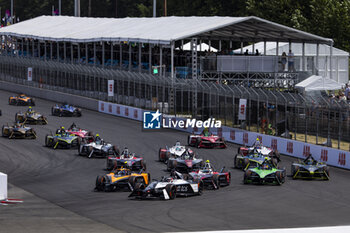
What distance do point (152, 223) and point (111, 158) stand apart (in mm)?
11949

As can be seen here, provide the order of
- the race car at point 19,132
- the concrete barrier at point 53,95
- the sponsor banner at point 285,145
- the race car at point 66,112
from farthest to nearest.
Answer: the concrete barrier at point 53,95 < the race car at point 66,112 < the race car at point 19,132 < the sponsor banner at point 285,145

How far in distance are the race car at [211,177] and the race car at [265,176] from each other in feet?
3.39

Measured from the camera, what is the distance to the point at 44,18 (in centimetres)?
9912

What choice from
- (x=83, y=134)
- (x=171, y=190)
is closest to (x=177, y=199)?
(x=171, y=190)

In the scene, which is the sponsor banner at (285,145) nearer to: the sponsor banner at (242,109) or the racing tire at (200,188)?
the sponsor banner at (242,109)

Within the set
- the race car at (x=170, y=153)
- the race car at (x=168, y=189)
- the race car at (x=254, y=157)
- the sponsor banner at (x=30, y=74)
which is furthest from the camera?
the sponsor banner at (x=30, y=74)

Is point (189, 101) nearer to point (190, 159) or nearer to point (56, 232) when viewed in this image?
point (190, 159)

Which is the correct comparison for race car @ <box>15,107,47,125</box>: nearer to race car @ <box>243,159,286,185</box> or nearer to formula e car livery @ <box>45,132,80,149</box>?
formula e car livery @ <box>45,132,80,149</box>

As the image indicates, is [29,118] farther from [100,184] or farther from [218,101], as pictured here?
[100,184]

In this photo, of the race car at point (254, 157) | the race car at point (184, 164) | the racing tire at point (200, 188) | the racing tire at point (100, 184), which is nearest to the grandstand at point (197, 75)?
the race car at point (254, 157)

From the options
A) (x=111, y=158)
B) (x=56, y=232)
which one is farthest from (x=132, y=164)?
(x=56, y=232)

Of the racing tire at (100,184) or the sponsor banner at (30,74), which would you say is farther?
the sponsor banner at (30,74)

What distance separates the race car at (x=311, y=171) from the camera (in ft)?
112

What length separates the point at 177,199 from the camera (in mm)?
29281
